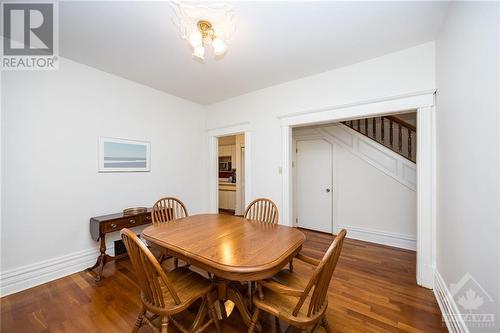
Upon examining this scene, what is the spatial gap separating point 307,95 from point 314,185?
1863mm

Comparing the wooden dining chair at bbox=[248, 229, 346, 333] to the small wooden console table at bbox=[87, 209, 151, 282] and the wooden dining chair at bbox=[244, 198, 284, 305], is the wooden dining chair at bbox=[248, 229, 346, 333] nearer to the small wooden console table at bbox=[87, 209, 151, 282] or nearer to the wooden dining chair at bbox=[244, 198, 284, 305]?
the wooden dining chair at bbox=[244, 198, 284, 305]

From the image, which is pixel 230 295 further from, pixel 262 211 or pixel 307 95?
pixel 307 95

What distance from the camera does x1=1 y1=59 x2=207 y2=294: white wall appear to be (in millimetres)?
2061

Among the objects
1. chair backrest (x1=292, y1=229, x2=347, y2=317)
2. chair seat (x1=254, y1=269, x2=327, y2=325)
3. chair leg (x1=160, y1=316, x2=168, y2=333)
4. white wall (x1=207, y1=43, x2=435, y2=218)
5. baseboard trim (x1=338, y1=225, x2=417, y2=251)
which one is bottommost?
baseboard trim (x1=338, y1=225, x2=417, y2=251)

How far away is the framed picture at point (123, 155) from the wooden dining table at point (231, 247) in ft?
4.65

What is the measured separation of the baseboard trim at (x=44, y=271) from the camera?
2.00 m

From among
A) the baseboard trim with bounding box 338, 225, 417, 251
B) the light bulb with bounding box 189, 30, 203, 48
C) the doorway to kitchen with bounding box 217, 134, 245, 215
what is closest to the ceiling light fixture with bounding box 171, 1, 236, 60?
the light bulb with bounding box 189, 30, 203, 48

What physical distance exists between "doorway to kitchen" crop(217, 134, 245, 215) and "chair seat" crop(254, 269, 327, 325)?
3947 millimetres

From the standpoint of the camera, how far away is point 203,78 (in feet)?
9.47

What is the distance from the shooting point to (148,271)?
1.17 meters

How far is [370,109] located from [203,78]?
7.37 feet

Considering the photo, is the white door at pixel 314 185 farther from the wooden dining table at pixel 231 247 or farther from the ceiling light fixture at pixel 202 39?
the ceiling light fixture at pixel 202 39

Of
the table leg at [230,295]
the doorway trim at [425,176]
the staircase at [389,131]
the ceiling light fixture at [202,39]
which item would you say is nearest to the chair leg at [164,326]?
the table leg at [230,295]

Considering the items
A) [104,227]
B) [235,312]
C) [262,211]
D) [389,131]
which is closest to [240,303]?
[235,312]
